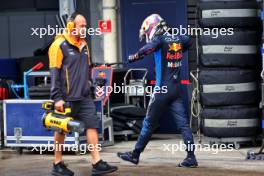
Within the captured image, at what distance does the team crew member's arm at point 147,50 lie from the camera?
8.33m

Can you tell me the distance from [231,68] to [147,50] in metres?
2.14

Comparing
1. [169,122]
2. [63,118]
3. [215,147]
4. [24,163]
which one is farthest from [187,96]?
[63,118]

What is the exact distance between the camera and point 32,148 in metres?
10.3

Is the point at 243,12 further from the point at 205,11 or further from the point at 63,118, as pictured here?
the point at 63,118

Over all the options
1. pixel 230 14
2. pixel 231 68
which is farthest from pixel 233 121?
pixel 230 14

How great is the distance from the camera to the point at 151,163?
29.6ft

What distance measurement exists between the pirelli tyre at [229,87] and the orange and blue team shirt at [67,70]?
2589mm

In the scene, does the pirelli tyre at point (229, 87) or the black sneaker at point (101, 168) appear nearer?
the black sneaker at point (101, 168)

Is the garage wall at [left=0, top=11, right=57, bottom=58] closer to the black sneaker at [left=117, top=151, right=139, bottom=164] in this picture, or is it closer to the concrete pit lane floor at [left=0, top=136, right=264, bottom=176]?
the concrete pit lane floor at [left=0, top=136, right=264, bottom=176]

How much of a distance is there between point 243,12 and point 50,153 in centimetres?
340

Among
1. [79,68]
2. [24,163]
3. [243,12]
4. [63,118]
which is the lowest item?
[24,163]

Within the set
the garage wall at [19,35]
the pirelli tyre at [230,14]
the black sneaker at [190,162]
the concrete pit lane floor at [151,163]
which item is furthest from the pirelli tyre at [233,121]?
the garage wall at [19,35]

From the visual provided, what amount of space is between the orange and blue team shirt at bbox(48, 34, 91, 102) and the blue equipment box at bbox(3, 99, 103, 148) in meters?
1.91

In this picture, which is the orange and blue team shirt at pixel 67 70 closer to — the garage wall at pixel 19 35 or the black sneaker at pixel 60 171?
the black sneaker at pixel 60 171
